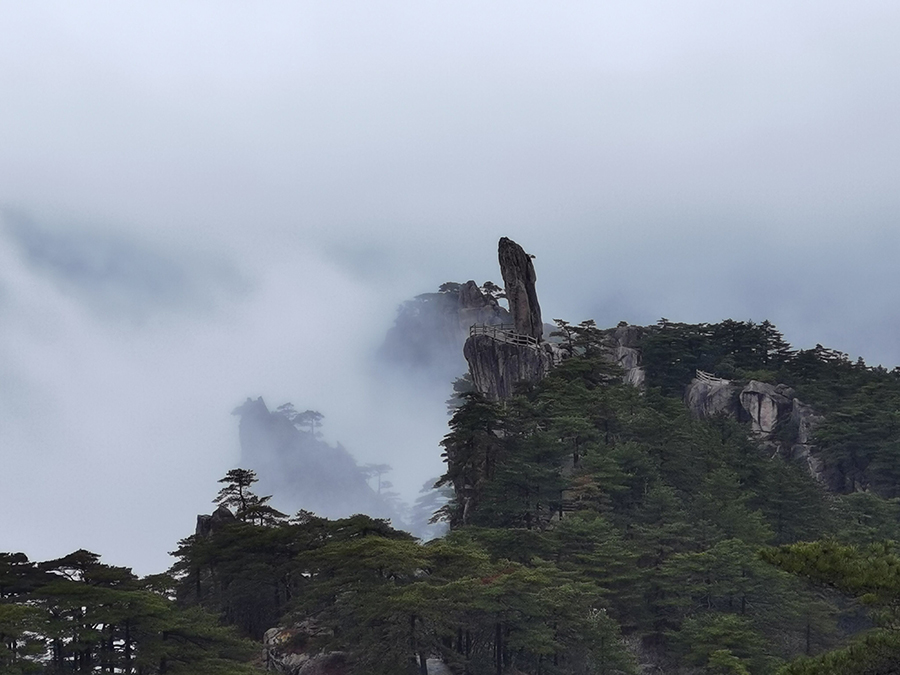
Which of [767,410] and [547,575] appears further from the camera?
[767,410]

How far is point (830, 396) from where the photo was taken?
7588 cm

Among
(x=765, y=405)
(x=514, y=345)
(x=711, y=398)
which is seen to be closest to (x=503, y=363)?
(x=514, y=345)

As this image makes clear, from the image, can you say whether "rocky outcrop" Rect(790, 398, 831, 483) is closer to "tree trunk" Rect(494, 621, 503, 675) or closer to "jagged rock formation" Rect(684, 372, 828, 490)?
"jagged rock formation" Rect(684, 372, 828, 490)

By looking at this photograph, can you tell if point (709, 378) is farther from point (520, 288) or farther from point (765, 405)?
point (520, 288)

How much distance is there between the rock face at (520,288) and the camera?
79688 mm

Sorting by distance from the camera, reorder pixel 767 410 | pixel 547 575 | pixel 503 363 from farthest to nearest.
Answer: pixel 767 410 → pixel 503 363 → pixel 547 575

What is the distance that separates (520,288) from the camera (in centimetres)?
8056

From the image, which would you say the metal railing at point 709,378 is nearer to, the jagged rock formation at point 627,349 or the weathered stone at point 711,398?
the weathered stone at point 711,398

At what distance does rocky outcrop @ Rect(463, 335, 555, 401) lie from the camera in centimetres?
7681

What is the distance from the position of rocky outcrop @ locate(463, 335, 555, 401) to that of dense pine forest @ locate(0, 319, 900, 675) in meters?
8.11

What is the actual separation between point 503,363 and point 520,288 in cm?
695

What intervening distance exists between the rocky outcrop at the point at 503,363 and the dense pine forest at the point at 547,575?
319 inches

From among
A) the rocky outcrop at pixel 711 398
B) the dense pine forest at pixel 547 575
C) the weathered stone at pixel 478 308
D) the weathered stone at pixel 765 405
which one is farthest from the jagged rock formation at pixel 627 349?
the weathered stone at pixel 478 308

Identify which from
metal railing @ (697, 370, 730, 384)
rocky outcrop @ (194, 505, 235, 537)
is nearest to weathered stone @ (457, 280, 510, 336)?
metal railing @ (697, 370, 730, 384)
